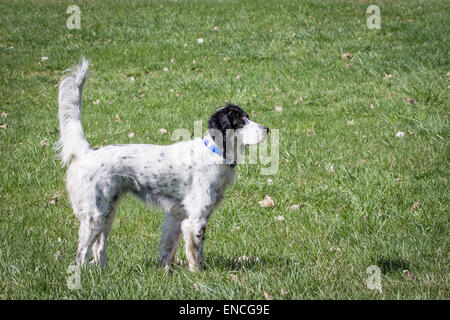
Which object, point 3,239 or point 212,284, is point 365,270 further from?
point 3,239

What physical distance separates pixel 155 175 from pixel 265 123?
4253mm

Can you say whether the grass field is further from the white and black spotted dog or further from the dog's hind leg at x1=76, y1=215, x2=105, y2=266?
the white and black spotted dog

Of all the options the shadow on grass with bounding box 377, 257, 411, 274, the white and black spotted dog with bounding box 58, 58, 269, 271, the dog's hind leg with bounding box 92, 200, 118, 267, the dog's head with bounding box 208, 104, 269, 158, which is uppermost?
the dog's head with bounding box 208, 104, 269, 158

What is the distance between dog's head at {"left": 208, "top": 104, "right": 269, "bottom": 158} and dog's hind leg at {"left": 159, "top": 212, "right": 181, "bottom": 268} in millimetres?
741

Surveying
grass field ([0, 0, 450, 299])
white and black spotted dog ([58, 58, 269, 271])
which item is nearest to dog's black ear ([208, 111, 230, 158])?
white and black spotted dog ([58, 58, 269, 271])

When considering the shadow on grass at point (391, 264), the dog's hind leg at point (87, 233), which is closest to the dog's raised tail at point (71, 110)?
the dog's hind leg at point (87, 233)

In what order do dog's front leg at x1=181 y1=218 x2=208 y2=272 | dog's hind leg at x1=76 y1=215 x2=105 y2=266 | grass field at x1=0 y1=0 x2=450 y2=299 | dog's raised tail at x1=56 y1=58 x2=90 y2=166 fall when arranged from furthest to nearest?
dog's raised tail at x1=56 y1=58 x2=90 y2=166 < dog's front leg at x1=181 y1=218 x2=208 y2=272 < dog's hind leg at x1=76 y1=215 x2=105 y2=266 < grass field at x1=0 y1=0 x2=450 y2=299

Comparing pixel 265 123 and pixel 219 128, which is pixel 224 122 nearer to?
pixel 219 128

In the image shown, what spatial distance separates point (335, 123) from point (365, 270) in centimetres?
436

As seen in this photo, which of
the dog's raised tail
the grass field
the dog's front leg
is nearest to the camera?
the grass field

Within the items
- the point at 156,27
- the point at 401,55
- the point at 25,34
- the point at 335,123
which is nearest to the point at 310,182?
the point at 335,123

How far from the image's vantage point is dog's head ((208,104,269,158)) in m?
4.12

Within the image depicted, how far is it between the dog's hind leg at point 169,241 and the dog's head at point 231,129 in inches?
29.2

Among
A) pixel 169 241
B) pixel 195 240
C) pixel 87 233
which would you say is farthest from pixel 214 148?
pixel 87 233
